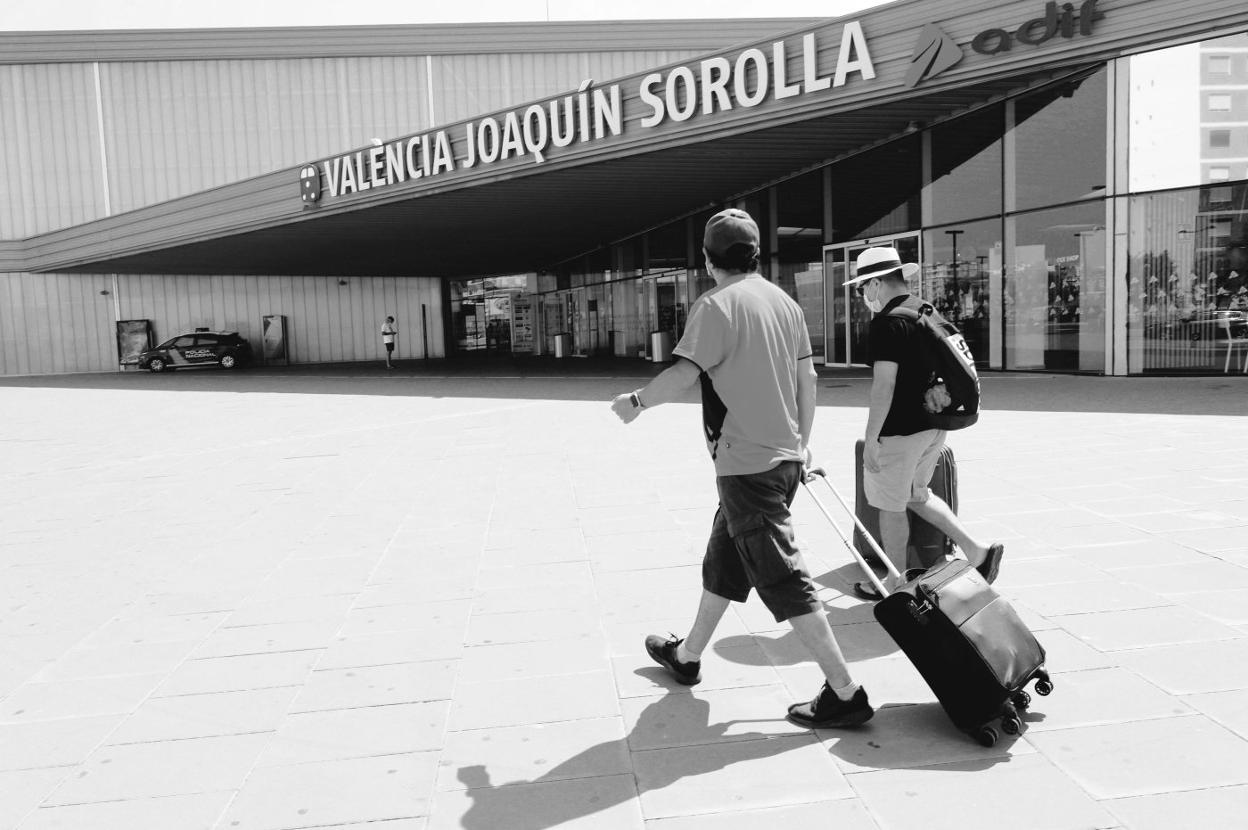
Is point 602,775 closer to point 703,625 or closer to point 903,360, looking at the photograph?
point 703,625

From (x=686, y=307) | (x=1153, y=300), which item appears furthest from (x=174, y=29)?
(x=1153, y=300)

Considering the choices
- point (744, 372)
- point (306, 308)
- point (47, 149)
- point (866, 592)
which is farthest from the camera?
point (306, 308)

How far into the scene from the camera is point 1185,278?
13273mm

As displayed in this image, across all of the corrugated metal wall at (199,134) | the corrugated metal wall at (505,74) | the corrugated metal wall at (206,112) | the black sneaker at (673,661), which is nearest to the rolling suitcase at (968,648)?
the black sneaker at (673,661)

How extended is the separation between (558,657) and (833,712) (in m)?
1.25

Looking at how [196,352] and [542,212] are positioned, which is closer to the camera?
[542,212]

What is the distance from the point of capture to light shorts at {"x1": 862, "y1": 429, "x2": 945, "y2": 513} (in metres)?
4.11

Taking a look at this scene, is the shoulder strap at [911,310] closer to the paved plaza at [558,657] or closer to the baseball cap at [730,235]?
the baseball cap at [730,235]

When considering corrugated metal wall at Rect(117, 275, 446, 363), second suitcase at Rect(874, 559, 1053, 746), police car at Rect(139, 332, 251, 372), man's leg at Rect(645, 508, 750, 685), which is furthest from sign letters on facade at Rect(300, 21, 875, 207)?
corrugated metal wall at Rect(117, 275, 446, 363)

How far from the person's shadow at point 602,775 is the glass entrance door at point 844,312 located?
48.1 ft

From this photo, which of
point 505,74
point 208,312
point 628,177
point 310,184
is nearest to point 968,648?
point 628,177

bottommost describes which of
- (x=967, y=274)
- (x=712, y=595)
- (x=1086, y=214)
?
(x=712, y=595)

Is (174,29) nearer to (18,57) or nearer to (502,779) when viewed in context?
(18,57)

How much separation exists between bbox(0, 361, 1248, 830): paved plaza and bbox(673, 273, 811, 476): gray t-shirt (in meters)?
0.95
